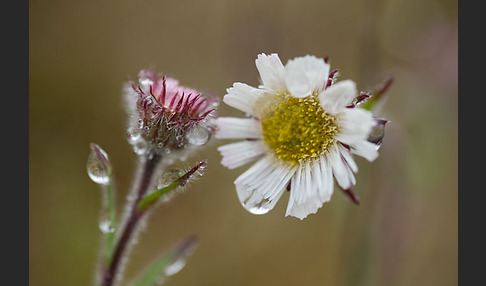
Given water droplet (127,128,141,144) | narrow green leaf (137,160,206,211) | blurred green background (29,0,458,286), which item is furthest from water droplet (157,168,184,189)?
blurred green background (29,0,458,286)

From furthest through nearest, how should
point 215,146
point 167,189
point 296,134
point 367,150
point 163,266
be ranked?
1. point 215,146
2. point 163,266
3. point 296,134
4. point 167,189
5. point 367,150

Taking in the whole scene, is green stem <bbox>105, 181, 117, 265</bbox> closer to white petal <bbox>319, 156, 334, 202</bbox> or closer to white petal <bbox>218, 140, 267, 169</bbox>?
white petal <bbox>218, 140, 267, 169</bbox>

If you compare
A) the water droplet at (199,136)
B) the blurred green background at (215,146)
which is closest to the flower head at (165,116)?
the water droplet at (199,136)

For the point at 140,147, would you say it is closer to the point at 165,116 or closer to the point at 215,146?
the point at 165,116

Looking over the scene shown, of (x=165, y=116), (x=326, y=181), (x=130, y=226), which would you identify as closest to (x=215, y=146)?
(x=130, y=226)

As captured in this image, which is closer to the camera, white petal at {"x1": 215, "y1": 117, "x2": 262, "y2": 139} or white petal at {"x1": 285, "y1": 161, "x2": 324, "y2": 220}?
white petal at {"x1": 285, "y1": 161, "x2": 324, "y2": 220}

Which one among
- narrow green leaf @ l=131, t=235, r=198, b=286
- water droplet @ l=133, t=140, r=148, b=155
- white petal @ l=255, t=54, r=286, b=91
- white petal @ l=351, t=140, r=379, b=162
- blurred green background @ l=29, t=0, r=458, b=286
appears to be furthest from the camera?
blurred green background @ l=29, t=0, r=458, b=286
